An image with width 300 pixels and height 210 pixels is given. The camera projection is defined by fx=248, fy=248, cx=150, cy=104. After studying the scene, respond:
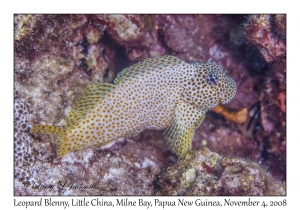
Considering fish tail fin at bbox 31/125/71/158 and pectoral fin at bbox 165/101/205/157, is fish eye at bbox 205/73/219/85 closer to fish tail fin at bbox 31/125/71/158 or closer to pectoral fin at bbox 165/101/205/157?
pectoral fin at bbox 165/101/205/157

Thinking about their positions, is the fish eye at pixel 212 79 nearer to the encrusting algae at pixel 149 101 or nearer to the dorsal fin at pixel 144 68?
the encrusting algae at pixel 149 101

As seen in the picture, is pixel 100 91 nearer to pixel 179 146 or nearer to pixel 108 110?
pixel 108 110

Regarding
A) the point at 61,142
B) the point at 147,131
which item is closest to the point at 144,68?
the point at 147,131

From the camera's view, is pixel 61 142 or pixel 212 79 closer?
pixel 61 142

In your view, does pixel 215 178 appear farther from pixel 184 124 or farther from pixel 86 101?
pixel 86 101

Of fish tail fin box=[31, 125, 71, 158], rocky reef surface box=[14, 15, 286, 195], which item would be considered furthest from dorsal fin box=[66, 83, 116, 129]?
rocky reef surface box=[14, 15, 286, 195]
